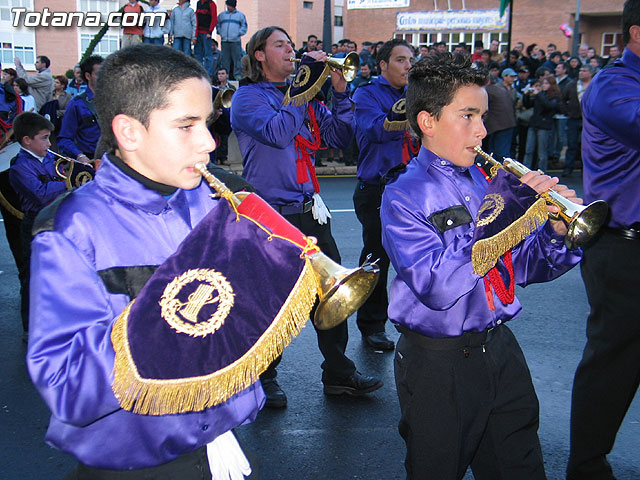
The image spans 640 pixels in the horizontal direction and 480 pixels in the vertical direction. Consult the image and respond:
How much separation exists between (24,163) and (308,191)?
271 centimetres

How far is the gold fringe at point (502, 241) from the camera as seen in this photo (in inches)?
85.0

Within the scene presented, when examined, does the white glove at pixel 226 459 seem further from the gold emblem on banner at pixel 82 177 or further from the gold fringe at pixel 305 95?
the gold emblem on banner at pixel 82 177

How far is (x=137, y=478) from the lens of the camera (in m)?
1.73

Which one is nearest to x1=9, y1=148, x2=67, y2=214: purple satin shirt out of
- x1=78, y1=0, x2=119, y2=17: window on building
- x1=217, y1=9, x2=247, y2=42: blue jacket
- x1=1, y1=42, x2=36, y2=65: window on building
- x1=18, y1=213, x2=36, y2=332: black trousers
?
x1=18, y1=213, x2=36, y2=332: black trousers

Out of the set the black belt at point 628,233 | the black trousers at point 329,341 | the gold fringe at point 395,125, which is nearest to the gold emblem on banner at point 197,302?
the black belt at point 628,233

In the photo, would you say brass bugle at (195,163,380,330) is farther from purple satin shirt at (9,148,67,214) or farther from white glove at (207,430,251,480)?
purple satin shirt at (9,148,67,214)

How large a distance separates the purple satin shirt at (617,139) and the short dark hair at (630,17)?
3.1 inches

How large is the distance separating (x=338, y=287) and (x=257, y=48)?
334 centimetres

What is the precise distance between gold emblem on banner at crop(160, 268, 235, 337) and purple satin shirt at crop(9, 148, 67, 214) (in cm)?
428

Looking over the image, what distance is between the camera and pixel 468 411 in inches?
96.5

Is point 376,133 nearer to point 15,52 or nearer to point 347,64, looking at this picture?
point 347,64

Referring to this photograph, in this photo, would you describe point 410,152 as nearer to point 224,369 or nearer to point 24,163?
point 24,163

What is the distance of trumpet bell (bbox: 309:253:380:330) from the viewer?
1580 mm

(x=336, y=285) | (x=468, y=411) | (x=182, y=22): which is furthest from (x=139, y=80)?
(x=182, y=22)
